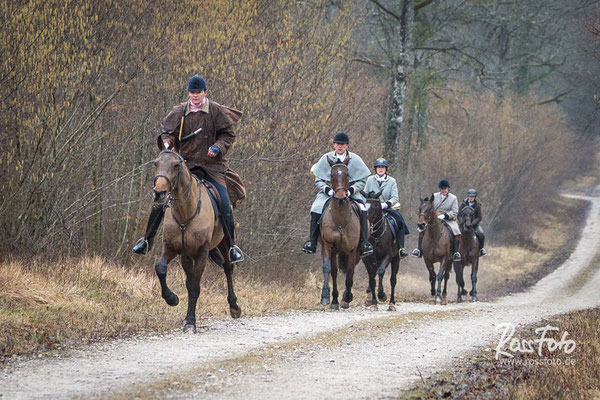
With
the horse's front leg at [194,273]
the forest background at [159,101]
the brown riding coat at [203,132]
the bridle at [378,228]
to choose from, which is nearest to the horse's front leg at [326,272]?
the bridle at [378,228]

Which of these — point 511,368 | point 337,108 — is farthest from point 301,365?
point 337,108

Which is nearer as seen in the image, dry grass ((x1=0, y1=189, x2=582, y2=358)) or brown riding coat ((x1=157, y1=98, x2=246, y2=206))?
dry grass ((x1=0, y1=189, x2=582, y2=358))

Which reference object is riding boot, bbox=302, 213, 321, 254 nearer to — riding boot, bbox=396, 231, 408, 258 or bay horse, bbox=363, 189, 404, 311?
bay horse, bbox=363, 189, 404, 311

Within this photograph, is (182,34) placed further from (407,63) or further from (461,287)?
(407,63)

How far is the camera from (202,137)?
9750mm

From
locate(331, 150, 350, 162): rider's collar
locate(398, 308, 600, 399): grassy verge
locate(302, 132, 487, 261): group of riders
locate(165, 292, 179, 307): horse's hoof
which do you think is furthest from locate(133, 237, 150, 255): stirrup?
locate(331, 150, 350, 162): rider's collar

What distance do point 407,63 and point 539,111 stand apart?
2133 centimetres

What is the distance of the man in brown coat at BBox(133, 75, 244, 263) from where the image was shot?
31.4 ft

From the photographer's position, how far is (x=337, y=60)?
18.3 m

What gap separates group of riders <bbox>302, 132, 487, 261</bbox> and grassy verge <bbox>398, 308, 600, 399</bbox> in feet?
16.3

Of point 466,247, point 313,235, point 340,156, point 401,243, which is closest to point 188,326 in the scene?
point 313,235

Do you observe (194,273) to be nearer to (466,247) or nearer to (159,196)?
(159,196)

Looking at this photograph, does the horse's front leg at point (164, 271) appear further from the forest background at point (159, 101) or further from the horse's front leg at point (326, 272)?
the horse's front leg at point (326, 272)

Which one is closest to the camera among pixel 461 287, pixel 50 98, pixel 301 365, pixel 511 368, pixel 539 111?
pixel 301 365
